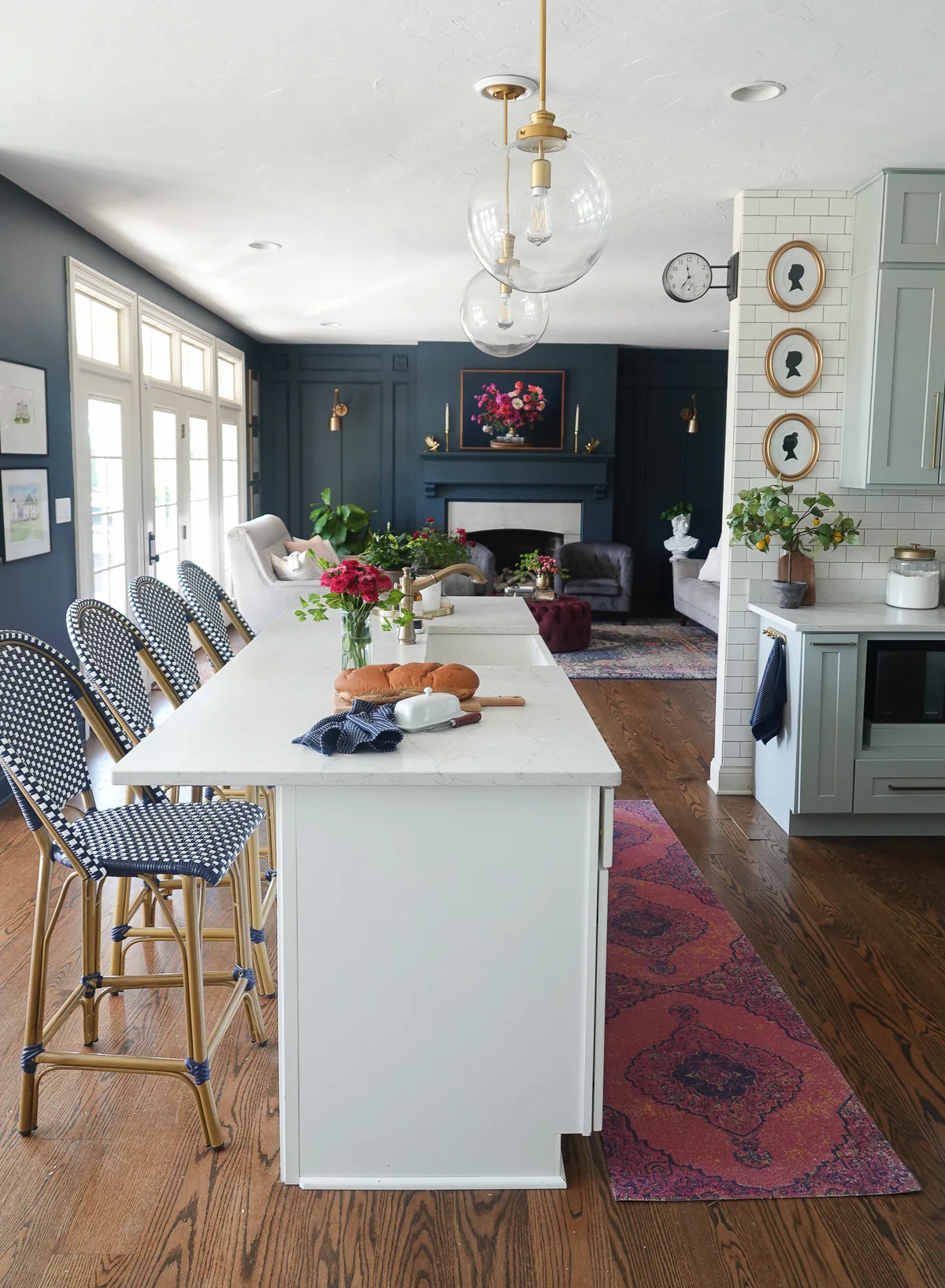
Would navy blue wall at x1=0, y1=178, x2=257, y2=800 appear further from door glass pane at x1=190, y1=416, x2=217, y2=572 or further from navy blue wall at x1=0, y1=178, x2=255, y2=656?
door glass pane at x1=190, y1=416, x2=217, y2=572

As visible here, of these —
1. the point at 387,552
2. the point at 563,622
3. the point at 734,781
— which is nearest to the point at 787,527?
the point at 734,781

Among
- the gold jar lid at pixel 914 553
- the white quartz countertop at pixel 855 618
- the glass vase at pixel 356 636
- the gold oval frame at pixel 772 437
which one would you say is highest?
the gold oval frame at pixel 772 437

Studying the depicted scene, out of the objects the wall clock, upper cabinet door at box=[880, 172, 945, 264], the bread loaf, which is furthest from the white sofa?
the bread loaf

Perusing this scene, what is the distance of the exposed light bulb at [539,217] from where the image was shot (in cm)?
166

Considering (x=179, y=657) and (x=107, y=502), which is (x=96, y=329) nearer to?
(x=107, y=502)

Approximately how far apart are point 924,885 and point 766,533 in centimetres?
147

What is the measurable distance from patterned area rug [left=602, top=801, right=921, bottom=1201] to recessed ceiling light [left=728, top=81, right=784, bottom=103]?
2.52 meters

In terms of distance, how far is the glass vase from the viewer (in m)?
2.74

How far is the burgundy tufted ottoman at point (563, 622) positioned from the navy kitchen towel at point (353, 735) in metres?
5.77

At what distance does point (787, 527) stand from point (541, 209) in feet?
9.41

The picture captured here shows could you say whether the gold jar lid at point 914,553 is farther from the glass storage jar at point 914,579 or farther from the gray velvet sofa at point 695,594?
the gray velvet sofa at point 695,594

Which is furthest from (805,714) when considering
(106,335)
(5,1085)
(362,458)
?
(362,458)

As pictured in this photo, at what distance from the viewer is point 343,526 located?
304 centimetres

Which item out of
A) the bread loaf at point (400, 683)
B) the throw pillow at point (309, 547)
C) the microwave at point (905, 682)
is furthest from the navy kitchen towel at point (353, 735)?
the throw pillow at point (309, 547)
